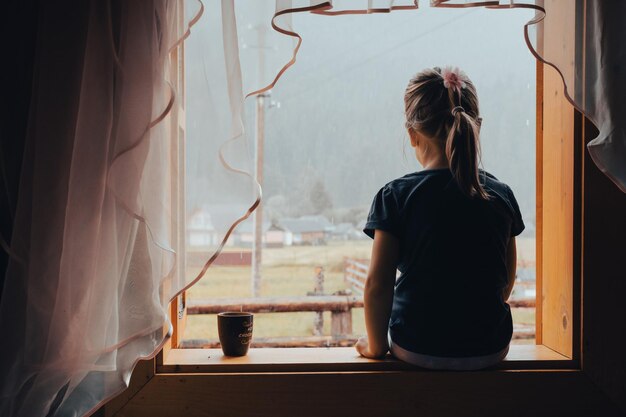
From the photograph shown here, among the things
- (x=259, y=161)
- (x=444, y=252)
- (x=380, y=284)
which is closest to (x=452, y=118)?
(x=444, y=252)

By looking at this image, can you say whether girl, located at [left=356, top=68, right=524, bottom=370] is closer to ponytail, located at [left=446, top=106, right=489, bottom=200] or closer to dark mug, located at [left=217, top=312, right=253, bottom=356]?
ponytail, located at [left=446, top=106, right=489, bottom=200]

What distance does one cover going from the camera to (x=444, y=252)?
1194 millimetres

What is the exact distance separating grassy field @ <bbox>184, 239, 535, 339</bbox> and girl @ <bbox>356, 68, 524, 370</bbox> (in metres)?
1.54

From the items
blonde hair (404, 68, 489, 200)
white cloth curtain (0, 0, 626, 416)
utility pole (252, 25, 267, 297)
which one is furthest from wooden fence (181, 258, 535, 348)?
white cloth curtain (0, 0, 626, 416)

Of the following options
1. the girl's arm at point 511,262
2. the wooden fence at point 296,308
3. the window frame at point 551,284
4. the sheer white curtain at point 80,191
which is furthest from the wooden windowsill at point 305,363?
the wooden fence at point 296,308

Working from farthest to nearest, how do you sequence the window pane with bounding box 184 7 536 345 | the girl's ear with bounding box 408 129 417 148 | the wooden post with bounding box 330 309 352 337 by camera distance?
the wooden post with bounding box 330 309 352 337, the window pane with bounding box 184 7 536 345, the girl's ear with bounding box 408 129 417 148

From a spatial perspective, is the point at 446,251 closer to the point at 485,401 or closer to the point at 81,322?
the point at 485,401

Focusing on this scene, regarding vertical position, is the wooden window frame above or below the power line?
below

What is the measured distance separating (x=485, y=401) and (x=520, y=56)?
1.34 meters

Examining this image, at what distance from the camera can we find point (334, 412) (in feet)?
3.96

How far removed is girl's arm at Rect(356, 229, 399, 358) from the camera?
4.00ft

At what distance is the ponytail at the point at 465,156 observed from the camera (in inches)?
47.2

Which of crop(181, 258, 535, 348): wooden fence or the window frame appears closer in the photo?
the window frame

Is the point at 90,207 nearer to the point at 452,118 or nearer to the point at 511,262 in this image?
the point at 452,118
